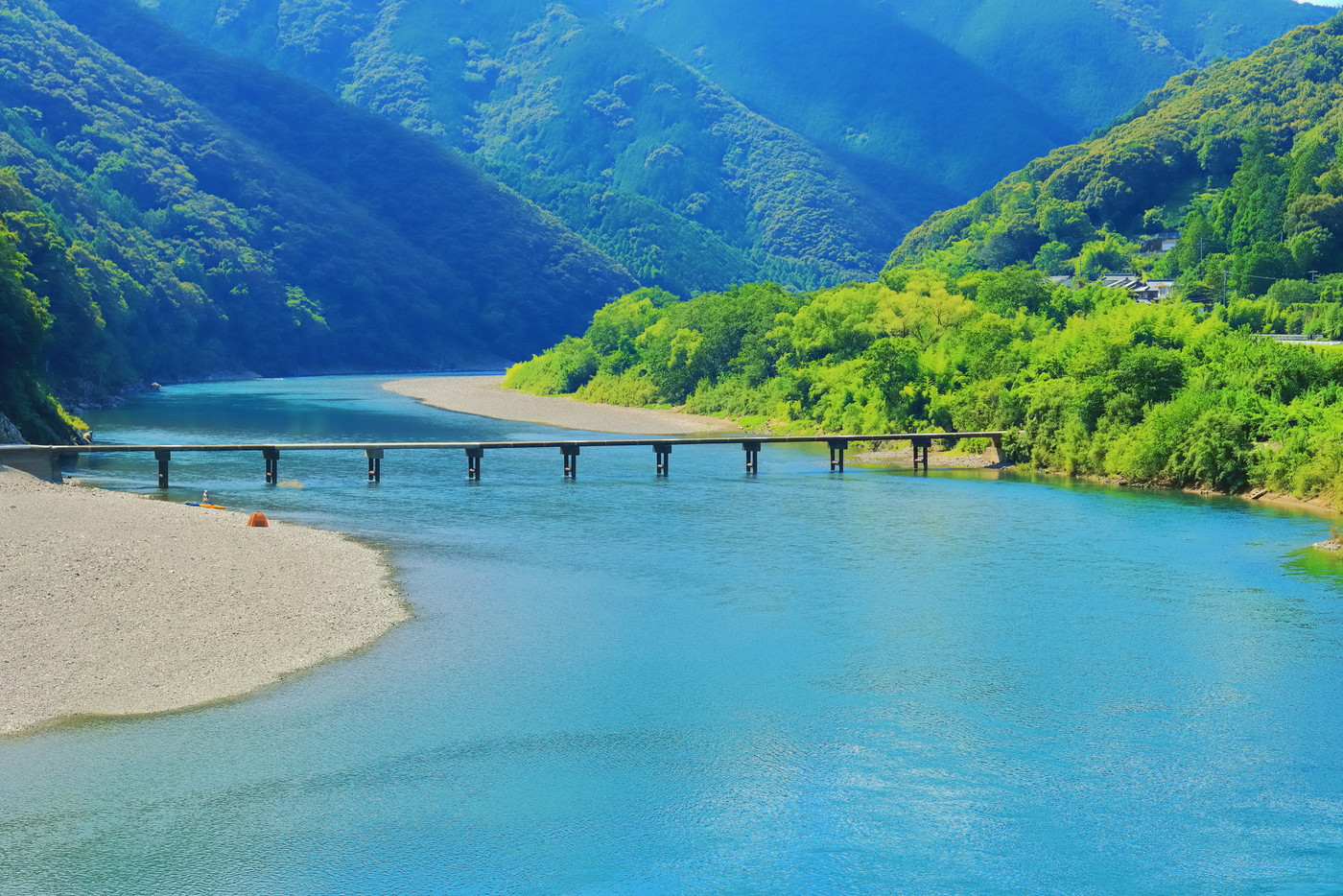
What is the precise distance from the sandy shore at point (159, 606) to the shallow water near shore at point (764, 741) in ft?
3.19

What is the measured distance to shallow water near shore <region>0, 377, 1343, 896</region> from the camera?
1573cm

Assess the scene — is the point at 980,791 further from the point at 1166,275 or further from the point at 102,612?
the point at 1166,275

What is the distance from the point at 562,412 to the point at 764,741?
80540 mm

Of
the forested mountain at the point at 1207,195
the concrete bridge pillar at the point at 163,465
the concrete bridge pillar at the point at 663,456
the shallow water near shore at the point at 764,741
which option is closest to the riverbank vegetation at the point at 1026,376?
the shallow water near shore at the point at 764,741

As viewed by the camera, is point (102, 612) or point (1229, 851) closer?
point (1229, 851)

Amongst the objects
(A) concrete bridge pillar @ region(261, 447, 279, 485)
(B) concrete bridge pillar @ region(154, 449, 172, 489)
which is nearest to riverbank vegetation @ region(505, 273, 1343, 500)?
(A) concrete bridge pillar @ region(261, 447, 279, 485)

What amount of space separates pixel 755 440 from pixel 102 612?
36174mm

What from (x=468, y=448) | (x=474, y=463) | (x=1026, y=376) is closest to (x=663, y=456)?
(x=474, y=463)

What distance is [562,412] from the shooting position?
9950 cm

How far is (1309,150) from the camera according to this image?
104500mm

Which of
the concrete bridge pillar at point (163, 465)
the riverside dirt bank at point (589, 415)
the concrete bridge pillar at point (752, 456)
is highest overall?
the riverside dirt bank at point (589, 415)

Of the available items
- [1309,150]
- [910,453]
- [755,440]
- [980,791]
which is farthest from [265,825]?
[1309,150]

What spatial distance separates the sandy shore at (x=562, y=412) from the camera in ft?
266

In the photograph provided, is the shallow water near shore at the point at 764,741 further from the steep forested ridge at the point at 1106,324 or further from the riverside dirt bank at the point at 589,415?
the riverside dirt bank at the point at 589,415
